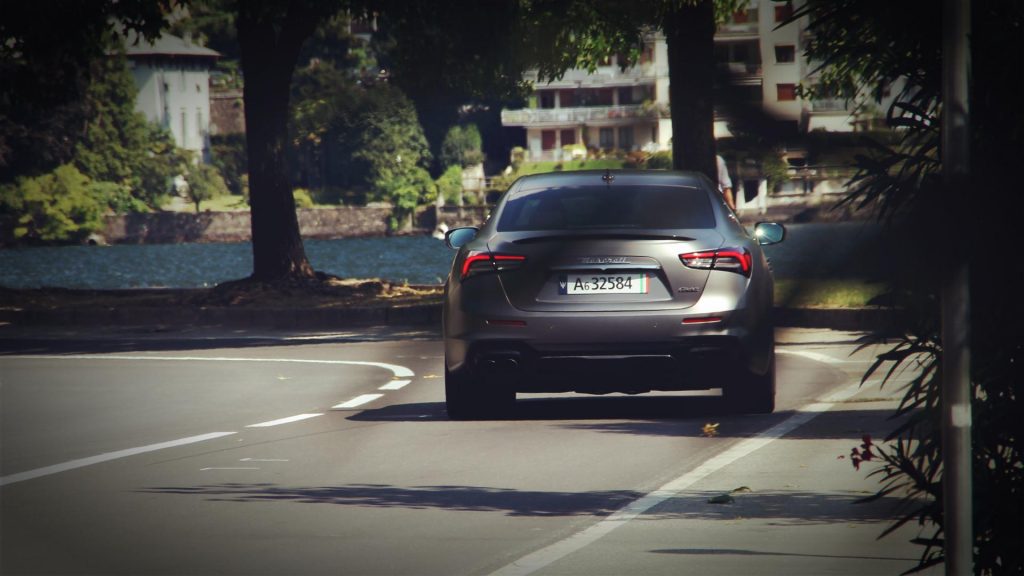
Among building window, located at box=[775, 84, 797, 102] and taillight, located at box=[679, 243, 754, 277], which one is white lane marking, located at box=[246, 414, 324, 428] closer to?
taillight, located at box=[679, 243, 754, 277]

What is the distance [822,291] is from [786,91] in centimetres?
41

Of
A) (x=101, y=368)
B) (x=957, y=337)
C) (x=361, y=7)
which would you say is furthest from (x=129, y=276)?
(x=957, y=337)

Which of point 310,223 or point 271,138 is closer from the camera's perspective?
point 271,138

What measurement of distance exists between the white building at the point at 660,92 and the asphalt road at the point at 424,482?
438mm

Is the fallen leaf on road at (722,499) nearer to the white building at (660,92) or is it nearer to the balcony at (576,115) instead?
the balcony at (576,115)

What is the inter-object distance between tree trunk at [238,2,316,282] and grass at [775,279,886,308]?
24.1 metres

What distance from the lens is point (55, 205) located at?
110500mm

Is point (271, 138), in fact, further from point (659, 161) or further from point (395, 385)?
point (659, 161)

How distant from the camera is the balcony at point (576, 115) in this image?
197cm

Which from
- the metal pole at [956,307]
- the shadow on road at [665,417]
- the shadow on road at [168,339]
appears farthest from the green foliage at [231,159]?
the metal pole at [956,307]

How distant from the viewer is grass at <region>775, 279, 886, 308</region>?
81.1 inches

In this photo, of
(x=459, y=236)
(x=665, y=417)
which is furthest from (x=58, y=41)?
(x=665, y=417)

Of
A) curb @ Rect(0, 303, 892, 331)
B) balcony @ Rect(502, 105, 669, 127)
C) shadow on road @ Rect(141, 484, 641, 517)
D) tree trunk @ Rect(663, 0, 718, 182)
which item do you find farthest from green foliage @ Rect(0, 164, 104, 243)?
tree trunk @ Rect(663, 0, 718, 182)

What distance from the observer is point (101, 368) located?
16.3 m
